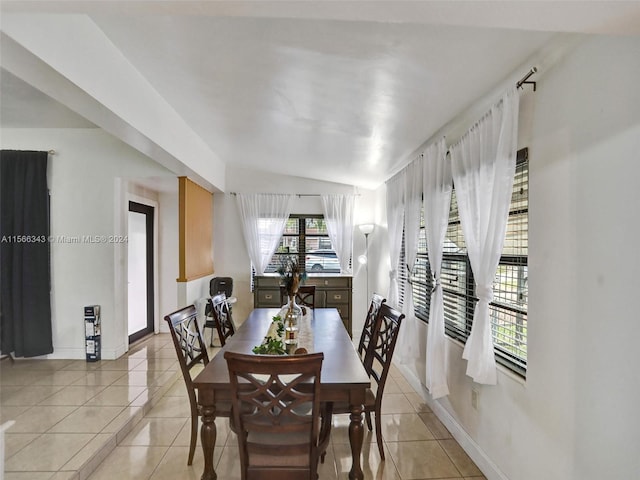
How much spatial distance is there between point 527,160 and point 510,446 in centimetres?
161

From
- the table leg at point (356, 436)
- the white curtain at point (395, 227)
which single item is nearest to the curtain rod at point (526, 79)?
the table leg at point (356, 436)

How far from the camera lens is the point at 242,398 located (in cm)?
159

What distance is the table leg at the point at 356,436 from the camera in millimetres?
1877

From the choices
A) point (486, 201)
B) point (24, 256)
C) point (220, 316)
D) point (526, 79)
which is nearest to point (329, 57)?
point (526, 79)

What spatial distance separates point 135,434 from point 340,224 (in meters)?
3.69

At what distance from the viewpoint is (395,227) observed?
401cm

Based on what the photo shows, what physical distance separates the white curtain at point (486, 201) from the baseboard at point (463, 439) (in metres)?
0.55

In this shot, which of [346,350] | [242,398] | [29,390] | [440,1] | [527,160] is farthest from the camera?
[29,390]

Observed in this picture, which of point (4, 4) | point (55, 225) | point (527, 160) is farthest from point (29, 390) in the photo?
point (527, 160)

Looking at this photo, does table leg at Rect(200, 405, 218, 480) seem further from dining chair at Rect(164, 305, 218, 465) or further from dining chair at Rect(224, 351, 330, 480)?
dining chair at Rect(224, 351, 330, 480)

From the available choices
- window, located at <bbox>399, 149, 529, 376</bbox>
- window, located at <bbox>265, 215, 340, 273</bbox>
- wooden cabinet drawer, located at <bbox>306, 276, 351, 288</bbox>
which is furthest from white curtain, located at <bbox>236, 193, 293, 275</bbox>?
window, located at <bbox>399, 149, 529, 376</bbox>

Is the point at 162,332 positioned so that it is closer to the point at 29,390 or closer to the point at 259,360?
the point at 29,390

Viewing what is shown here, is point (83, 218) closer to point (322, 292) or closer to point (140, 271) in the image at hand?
point (140, 271)

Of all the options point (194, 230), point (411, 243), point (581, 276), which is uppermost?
point (194, 230)
